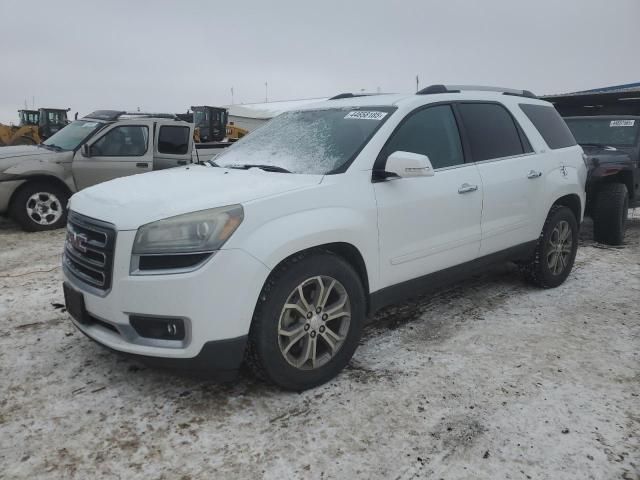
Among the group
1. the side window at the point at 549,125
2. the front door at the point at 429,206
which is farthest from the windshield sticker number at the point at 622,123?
the front door at the point at 429,206

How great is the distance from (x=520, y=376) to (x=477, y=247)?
3.53 ft

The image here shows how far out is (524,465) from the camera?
2281 mm

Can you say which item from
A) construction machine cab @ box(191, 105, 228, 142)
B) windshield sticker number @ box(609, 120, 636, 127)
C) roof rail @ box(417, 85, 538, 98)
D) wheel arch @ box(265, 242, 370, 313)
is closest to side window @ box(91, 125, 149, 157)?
roof rail @ box(417, 85, 538, 98)

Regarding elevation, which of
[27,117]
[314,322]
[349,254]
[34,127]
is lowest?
[314,322]

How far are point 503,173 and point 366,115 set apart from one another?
1.28m

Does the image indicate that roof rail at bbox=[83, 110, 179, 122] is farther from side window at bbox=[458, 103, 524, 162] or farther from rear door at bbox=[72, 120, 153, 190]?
side window at bbox=[458, 103, 524, 162]

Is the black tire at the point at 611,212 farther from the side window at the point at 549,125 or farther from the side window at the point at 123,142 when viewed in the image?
the side window at the point at 123,142

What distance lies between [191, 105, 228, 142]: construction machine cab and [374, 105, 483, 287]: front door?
17.9 meters

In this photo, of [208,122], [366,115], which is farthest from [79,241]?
[208,122]

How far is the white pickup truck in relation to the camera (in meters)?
7.12

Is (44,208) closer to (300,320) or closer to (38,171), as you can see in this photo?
(38,171)

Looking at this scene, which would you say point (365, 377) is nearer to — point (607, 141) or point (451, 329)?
point (451, 329)

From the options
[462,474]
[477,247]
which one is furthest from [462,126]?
[462,474]

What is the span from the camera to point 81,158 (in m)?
7.56
